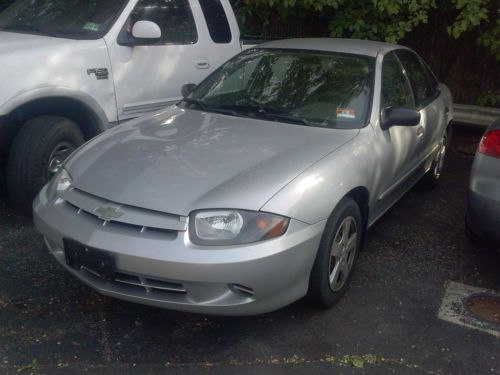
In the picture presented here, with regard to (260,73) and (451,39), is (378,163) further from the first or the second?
(451,39)

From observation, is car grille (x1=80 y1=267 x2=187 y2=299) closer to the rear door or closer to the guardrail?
the rear door

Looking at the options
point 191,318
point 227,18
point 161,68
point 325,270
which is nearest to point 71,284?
point 191,318

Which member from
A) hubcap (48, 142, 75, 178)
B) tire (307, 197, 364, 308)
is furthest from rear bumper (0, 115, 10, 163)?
tire (307, 197, 364, 308)

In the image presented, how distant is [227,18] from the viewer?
616 cm

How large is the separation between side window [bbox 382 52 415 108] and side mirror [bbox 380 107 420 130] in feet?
0.44

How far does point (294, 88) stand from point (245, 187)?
56.7 inches

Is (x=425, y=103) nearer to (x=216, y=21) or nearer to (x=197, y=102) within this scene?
(x=197, y=102)

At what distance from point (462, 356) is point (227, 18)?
14.1 feet

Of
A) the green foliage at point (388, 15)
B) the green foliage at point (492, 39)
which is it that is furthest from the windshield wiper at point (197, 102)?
the green foliage at point (492, 39)

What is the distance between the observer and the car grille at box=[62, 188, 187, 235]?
9.53 feet

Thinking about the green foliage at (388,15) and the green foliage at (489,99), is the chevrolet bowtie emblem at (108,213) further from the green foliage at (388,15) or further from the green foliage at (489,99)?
the green foliage at (489,99)

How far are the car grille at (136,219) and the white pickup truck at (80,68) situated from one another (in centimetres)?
156

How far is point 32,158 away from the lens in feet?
14.6

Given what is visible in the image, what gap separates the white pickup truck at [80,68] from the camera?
4.39 meters
